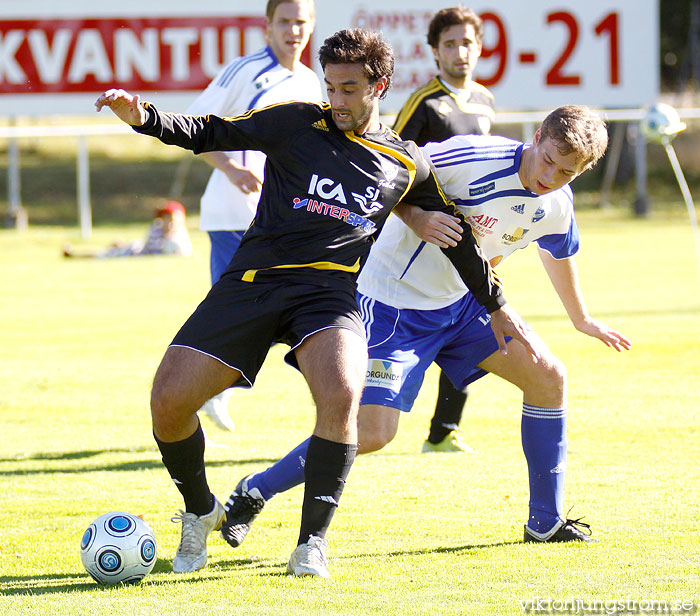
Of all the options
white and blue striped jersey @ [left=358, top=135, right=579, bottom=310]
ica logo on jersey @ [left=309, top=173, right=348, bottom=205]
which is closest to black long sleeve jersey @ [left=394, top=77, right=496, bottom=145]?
white and blue striped jersey @ [left=358, top=135, right=579, bottom=310]

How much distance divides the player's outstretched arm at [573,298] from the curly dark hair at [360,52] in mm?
1272

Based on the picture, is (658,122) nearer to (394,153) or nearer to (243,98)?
(243,98)

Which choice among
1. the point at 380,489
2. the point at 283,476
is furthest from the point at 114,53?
the point at 283,476

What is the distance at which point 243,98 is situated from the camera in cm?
702

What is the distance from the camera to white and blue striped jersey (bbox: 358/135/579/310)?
4.95 meters

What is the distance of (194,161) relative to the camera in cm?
3409

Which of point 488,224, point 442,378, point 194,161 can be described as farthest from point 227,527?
point 194,161

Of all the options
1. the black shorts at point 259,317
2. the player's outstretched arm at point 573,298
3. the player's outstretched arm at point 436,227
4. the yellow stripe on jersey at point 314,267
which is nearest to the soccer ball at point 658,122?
the player's outstretched arm at point 573,298

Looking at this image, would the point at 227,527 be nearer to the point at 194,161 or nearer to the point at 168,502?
the point at 168,502

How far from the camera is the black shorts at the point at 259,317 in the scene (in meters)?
4.43

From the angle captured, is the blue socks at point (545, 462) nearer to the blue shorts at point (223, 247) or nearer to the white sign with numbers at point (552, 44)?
the blue shorts at point (223, 247)

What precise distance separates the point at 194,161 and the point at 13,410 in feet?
86.9

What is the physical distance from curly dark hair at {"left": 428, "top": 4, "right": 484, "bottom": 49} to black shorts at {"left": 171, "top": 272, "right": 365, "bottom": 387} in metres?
3.80

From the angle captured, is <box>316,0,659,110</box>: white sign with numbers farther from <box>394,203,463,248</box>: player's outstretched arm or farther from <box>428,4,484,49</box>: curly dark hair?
<box>394,203,463,248</box>: player's outstretched arm
